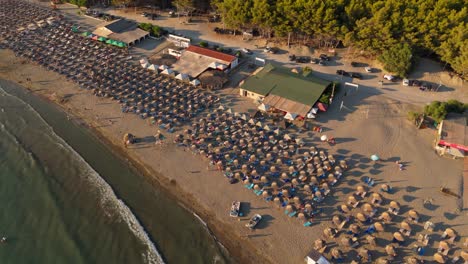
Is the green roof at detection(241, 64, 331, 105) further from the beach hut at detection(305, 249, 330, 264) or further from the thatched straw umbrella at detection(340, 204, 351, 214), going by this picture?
the beach hut at detection(305, 249, 330, 264)

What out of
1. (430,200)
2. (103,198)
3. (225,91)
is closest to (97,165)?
(103,198)

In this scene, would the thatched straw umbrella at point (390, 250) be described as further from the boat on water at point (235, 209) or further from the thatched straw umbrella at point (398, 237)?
the boat on water at point (235, 209)

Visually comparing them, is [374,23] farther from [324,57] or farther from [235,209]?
[235,209]

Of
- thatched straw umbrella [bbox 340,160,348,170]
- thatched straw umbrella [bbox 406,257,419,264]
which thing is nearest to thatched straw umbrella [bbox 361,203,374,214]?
thatched straw umbrella [bbox 340,160,348,170]

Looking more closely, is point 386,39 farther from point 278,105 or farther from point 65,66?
→ point 65,66

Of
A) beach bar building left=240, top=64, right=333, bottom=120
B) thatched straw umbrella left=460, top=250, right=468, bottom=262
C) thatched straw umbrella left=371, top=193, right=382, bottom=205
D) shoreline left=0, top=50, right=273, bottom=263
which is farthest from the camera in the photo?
beach bar building left=240, top=64, right=333, bottom=120

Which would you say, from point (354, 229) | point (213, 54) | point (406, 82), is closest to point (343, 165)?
point (354, 229)
